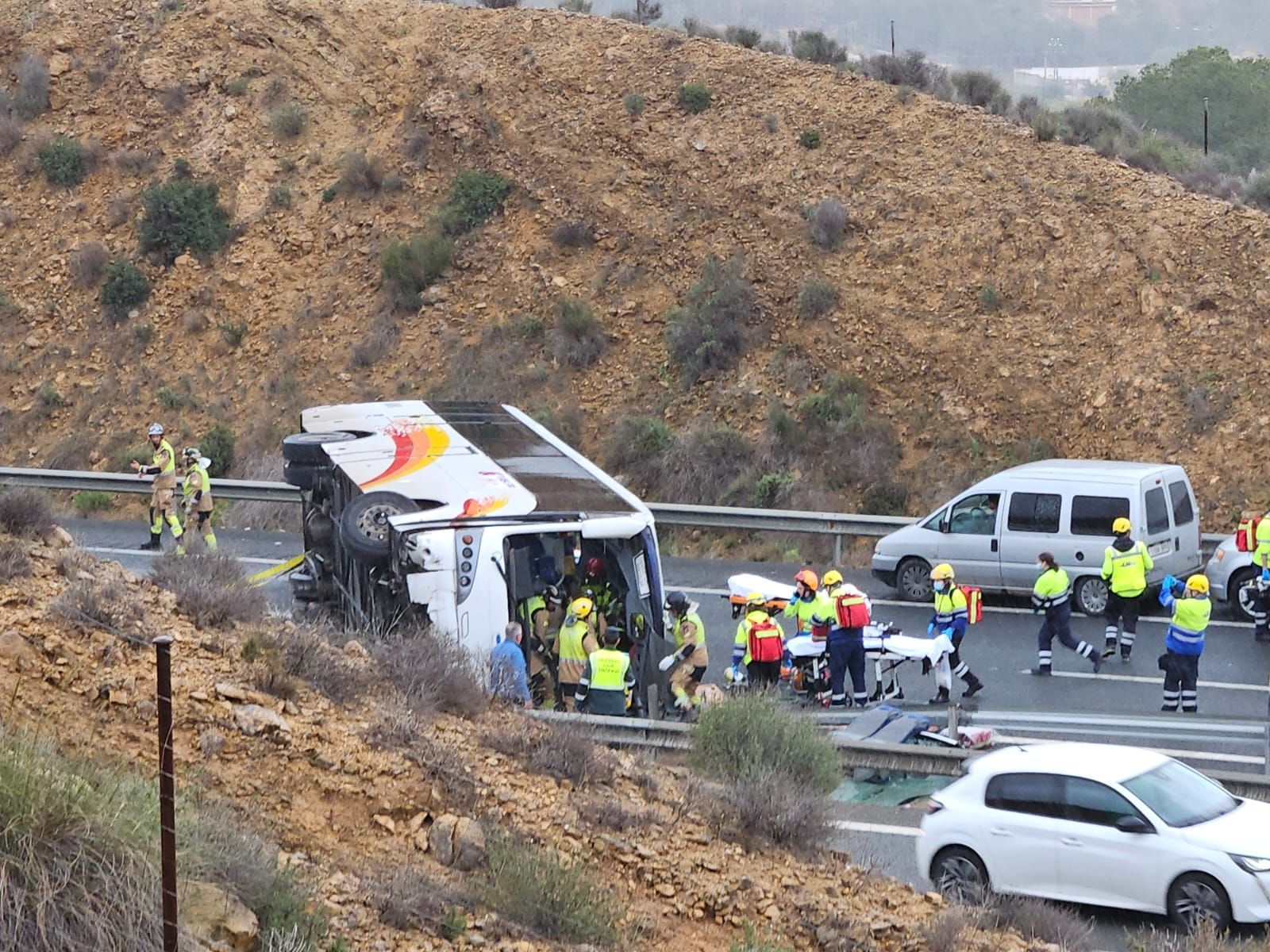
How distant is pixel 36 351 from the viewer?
1180 inches

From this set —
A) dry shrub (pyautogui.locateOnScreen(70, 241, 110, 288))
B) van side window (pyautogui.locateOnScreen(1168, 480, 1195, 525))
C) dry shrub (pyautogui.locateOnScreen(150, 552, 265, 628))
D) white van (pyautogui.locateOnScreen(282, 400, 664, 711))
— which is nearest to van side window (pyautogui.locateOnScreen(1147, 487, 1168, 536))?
van side window (pyautogui.locateOnScreen(1168, 480, 1195, 525))

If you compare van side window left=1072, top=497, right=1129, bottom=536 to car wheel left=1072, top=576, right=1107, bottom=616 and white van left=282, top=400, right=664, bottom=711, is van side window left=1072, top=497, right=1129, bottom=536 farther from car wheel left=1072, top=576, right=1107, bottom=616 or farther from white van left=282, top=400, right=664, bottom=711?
white van left=282, top=400, right=664, bottom=711

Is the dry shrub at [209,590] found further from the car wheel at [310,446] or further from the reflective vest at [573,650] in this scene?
the car wheel at [310,446]

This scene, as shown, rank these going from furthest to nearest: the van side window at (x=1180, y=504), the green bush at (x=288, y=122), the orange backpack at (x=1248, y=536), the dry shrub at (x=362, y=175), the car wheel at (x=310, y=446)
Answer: the green bush at (x=288, y=122)
the dry shrub at (x=362, y=175)
the van side window at (x=1180, y=504)
the orange backpack at (x=1248, y=536)
the car wheel at (x=310, y=446)

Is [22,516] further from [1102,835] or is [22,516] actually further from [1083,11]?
[1083,11]

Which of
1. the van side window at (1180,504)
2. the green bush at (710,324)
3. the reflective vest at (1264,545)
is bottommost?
the reflective vest at (1264,545)

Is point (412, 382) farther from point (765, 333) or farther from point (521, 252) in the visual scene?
point (765, 333)

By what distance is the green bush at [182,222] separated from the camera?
30688 millimetres

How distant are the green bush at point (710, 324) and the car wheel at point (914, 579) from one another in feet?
23.2

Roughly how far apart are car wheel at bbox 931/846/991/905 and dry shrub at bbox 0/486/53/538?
23.6ft

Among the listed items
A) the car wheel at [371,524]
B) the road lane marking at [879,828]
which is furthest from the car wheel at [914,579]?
the car wheel at [371,524]

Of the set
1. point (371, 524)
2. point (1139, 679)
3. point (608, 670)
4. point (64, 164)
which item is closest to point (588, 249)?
point (64, 164)

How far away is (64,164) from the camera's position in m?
Answer: 32.2

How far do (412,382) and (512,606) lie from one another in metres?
14.4
